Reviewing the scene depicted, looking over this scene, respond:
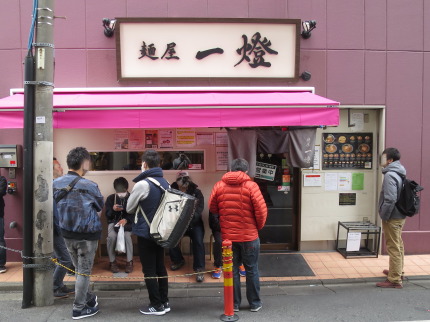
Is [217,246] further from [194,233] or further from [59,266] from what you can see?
[59,266]

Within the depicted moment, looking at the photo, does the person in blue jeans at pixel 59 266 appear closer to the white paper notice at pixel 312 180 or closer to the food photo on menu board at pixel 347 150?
the white paper notice at pixel 312 180

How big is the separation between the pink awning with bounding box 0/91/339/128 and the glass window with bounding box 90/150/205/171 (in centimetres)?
138

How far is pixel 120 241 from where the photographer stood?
221 inches

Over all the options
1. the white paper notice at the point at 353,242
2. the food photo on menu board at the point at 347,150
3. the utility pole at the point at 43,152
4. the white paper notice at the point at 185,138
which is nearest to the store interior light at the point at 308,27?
the food photo on menu board at the point at 347,150

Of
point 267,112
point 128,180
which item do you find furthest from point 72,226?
point 267,112

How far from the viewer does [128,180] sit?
6566 mm

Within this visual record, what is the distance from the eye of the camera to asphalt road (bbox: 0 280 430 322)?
428cm

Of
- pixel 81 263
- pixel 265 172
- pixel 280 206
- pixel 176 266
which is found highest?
pixel 265 172

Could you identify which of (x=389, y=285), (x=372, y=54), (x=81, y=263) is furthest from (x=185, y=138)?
(x=389, y=285)

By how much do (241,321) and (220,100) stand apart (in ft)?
9.99

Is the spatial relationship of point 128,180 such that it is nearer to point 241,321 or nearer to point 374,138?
point 241,321

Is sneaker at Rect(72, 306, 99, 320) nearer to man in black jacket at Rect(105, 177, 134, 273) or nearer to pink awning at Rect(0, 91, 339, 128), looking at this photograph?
man in black jacket at Rect(105, 177, 134, 273)

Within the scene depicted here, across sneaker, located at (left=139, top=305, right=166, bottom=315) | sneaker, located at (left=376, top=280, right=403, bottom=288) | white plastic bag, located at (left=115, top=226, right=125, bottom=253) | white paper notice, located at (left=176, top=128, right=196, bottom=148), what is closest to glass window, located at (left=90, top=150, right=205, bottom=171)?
white paper notice, located at (left=176, top=128, right=196, bottom=148)

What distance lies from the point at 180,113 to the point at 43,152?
1.85 meters
